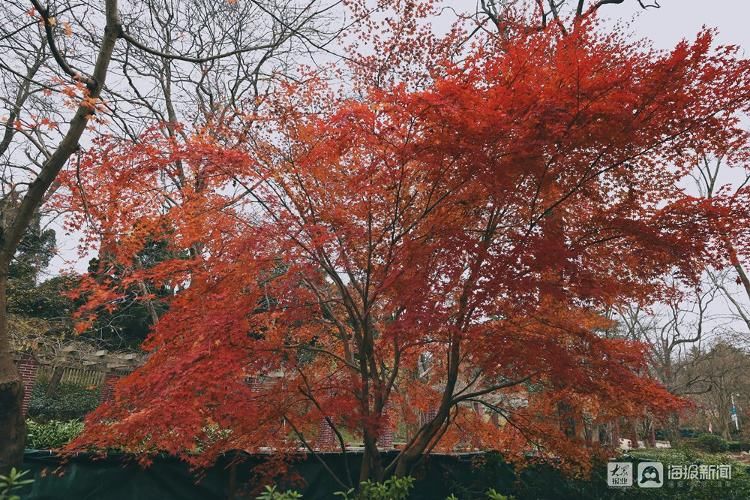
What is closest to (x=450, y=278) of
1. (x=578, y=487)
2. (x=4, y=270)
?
(x=4, y=270)

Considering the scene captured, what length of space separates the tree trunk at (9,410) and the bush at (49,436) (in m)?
5.06

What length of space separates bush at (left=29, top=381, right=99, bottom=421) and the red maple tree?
9.76 metres

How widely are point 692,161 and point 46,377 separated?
17.9 m

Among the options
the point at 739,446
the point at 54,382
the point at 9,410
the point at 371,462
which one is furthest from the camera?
the point at 739,446

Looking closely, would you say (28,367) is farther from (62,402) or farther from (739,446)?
(739,446)

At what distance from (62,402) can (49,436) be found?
6.76 meters

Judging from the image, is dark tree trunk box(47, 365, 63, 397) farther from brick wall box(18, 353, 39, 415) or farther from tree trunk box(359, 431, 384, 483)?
tree trunk box(359, 431, 384, 483)

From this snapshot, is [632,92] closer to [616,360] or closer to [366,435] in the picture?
[616,360]

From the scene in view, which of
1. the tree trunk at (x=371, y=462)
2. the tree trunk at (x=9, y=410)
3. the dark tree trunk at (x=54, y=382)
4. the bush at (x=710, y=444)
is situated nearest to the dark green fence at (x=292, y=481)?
the tree trunk at (x=371, y=462)

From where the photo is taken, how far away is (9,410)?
4.22m

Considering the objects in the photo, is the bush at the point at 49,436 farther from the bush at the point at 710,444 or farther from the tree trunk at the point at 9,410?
the bush at the point at 710,444

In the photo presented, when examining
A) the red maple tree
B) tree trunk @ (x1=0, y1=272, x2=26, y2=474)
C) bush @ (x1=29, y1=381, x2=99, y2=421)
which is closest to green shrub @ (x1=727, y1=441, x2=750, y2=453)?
the red maple tree

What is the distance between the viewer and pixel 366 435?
6586mm

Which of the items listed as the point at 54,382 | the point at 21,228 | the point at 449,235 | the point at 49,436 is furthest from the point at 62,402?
the point at 449,235
